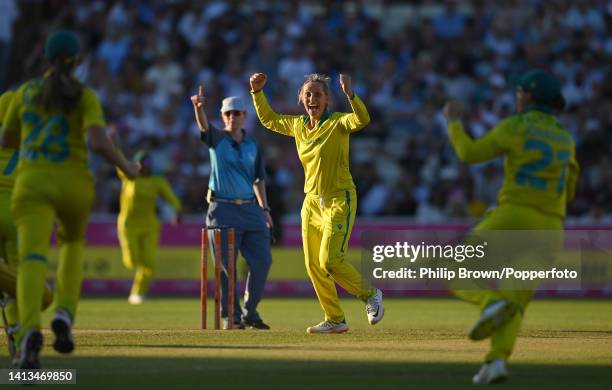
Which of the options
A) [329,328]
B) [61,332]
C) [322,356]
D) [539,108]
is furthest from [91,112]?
[329,328]

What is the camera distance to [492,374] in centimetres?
870

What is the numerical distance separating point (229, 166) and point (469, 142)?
5.53 metres

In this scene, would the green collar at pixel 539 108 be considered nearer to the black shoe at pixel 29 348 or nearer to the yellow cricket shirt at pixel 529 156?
the yellow cricket shirt at pixel 529 156

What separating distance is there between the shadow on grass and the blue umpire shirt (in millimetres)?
4044

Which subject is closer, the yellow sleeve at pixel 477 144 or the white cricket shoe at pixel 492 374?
the white cricket shoe at pixel 492 374

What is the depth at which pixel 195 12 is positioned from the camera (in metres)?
27.8

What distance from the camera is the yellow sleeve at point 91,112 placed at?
9.07 m

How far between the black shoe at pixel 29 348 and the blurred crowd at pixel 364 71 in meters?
14.4

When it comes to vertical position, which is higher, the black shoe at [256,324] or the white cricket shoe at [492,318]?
the white cricket shoe at [492,318]

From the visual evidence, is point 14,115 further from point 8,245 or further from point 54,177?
point 8,245

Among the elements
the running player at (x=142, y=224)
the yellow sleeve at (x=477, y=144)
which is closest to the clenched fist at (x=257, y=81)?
the yellow sleeve at (x=477, y=144)

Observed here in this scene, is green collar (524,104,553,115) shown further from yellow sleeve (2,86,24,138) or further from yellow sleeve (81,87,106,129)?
yellow sleeve (2,86,24,138)

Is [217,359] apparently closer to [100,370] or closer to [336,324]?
[100,370]

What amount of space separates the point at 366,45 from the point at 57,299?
18.0 m
